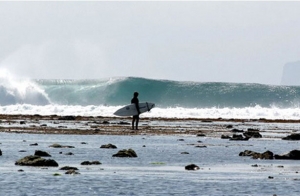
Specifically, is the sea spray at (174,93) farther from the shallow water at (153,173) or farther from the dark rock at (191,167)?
the dark rock at (191,167)

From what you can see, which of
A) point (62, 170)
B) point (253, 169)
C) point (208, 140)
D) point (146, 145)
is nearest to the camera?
point (62, 170)

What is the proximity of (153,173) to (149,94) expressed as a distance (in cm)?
10010

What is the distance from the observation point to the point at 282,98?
12488cm

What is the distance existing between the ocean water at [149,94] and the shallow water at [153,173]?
72.8 m

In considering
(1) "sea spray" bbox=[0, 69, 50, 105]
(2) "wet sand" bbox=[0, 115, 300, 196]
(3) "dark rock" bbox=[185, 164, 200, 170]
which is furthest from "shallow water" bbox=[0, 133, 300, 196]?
(1) "sea spray" bbox=[0, 69, 50, 105]

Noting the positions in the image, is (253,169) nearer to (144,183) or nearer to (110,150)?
(144,183)

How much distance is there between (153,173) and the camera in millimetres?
26000

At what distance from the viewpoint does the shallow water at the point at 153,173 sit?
21859 mm

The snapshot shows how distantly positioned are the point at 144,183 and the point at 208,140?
67.7ft

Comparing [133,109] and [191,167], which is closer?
[191,167]

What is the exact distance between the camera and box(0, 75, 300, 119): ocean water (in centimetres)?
11381

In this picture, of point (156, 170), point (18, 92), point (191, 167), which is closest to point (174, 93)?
point (18, 92)


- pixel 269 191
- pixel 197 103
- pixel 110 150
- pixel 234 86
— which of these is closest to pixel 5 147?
pixel 110 150

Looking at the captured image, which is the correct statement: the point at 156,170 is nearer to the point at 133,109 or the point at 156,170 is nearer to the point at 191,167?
the point at 191,167
